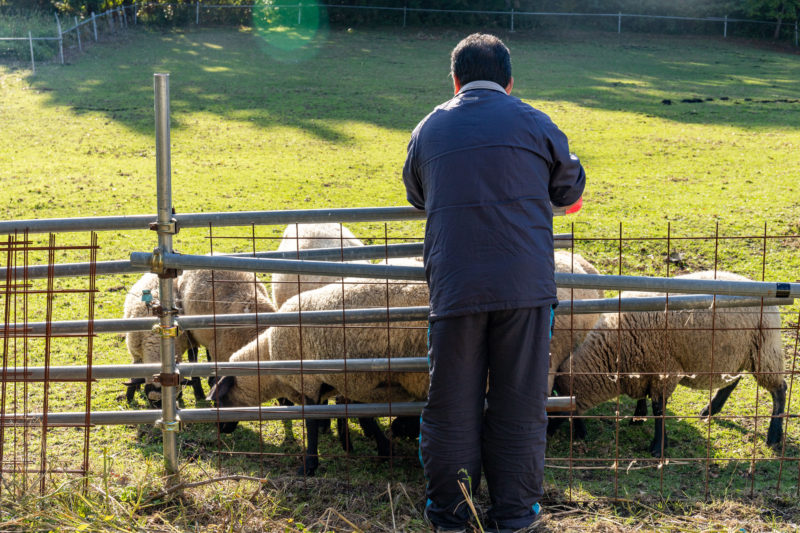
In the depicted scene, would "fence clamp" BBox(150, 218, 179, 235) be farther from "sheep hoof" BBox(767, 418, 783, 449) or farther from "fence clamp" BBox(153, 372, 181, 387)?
"sheep hoof" BBox(767, 418, 783, 449)

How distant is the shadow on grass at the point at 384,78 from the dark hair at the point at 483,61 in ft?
44.1

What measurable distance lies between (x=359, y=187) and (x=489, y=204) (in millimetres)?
10223

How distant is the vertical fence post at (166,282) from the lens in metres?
3.72

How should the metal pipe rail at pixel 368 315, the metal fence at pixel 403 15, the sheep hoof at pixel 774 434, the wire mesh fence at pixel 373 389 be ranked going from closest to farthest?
the metal pipe rail at pixel 368 315, the wire mesh fence at pixel 373 389, the sheep hoof at pixel 774 434, the metal fence at pixel 403 15

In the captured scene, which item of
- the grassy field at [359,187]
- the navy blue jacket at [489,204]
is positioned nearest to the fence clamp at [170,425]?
the grassy field at [359,187]

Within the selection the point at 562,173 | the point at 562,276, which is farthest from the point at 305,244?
the point at 562,173

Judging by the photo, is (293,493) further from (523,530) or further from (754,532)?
(754,532)

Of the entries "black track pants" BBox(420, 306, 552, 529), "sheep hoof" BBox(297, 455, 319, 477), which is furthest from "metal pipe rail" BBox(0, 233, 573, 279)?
"sheep hoof" BBox(297, 455, 319, 477)

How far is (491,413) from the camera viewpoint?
3582 millimetres

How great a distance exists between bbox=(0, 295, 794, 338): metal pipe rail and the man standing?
70 centimetres

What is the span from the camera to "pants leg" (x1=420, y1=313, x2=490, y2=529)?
348 centimetres

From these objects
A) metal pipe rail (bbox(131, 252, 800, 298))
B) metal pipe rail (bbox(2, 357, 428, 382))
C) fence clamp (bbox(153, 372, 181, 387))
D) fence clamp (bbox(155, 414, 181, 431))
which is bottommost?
fence clamp (bbox(155, 414, 181, 431))

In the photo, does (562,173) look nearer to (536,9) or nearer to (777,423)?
(777,423)

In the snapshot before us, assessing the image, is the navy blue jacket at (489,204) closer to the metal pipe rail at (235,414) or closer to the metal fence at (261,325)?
the metal fence at (261,325)
